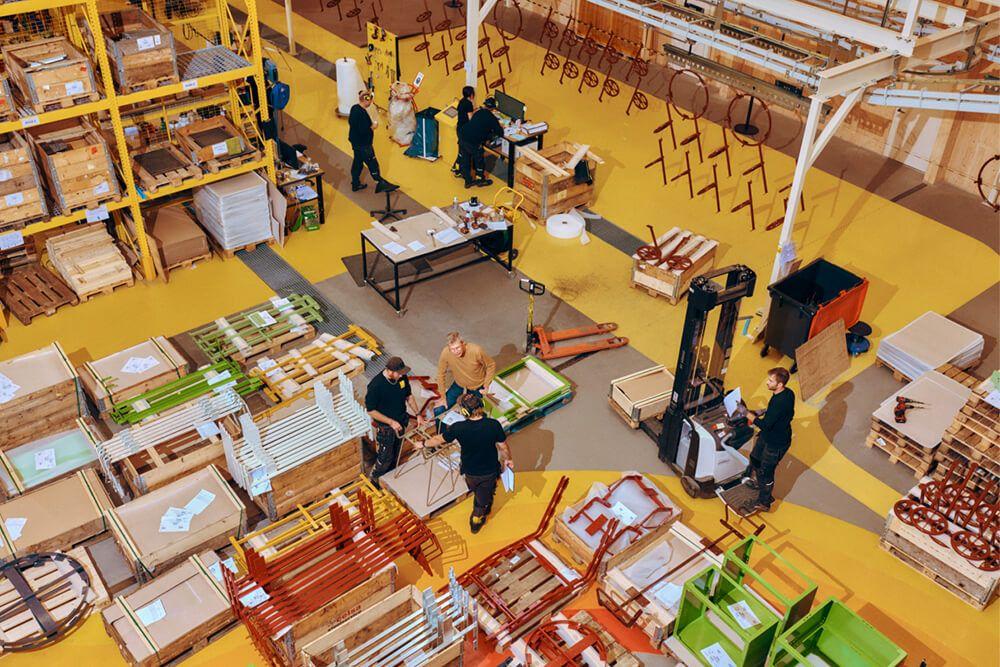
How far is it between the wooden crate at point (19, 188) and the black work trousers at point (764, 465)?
916cm

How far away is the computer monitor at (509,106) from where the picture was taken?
1622 centimetres

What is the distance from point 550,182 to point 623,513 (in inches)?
255

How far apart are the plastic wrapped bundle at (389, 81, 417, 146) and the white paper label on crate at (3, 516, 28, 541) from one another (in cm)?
979

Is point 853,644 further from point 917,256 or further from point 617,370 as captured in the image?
point 917,256

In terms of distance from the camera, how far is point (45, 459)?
10141mm

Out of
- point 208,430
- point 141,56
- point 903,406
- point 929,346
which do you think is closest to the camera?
point 208,430

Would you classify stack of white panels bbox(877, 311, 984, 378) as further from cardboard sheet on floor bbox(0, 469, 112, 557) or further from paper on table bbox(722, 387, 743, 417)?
cardboard sheet on floor bbox(0, 469, 112, 557)

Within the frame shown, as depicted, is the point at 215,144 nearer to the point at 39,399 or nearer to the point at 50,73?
the point at 50,73

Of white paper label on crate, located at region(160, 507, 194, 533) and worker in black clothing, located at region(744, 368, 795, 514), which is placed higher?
worker in black clothing, located at region(744, 368, 795, 514)

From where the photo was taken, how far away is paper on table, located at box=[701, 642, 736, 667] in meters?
8.12

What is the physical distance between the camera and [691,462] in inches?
402

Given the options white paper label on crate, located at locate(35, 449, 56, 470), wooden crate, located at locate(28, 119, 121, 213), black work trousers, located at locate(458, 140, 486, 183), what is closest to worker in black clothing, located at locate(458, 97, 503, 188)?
black work trousers, located at locate(458, 140, 486, 183)

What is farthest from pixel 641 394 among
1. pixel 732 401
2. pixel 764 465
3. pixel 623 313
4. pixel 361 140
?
pixel 361 140

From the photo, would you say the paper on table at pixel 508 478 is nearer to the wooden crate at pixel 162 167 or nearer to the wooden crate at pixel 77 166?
the wooden crate at pixel 162 167
